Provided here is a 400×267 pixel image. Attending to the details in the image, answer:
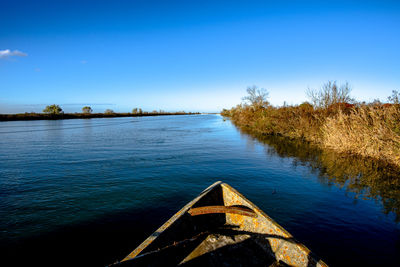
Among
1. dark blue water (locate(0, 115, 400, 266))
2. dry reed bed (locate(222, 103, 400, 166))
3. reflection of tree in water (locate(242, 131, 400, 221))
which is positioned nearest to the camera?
dark blue water (locate(0, 115, 400, 266))

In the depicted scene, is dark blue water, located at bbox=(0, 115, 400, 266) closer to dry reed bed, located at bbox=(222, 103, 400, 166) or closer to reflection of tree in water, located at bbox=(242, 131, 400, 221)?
reflection of tree in water, located at bbox=(242, 131, 400, 221)

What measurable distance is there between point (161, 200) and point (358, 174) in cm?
1063

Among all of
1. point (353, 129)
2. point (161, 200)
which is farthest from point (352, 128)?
point (161, 200)

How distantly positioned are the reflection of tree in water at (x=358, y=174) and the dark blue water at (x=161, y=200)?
0.16 ft

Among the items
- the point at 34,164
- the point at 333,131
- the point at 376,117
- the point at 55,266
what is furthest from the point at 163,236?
the point at 333,131

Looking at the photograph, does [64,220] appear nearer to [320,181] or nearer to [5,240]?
[5,240]

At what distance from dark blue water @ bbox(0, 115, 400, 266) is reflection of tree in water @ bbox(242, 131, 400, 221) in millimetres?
48

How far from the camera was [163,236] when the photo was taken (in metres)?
3.63

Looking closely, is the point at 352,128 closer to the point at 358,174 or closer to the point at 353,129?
the point at 353,129

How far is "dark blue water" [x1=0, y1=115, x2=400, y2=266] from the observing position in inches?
191

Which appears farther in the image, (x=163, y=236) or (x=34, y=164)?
(x=34, y=164)

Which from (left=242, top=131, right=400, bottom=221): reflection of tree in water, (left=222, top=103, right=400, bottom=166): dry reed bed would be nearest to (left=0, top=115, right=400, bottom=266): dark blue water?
(left=242, top=131, right=400, bottom=221): reflection of tree in water

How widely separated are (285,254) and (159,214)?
412cm

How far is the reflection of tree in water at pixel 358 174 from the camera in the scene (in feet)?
26.6
